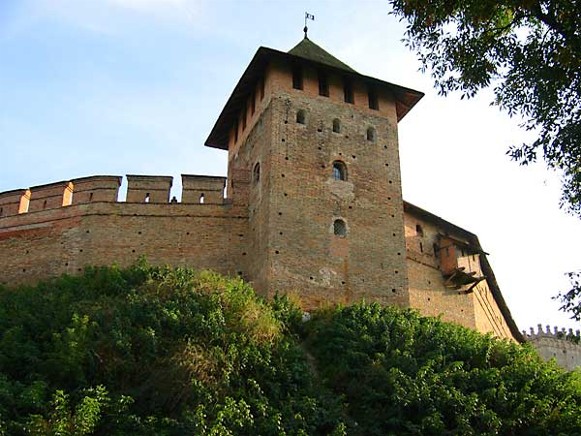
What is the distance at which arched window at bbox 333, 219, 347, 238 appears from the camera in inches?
705

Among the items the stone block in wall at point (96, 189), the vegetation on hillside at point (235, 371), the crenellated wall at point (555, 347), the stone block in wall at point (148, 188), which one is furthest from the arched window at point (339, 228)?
the crenellated wall at point (555, 347)

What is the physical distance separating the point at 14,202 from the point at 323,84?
8.43 meters

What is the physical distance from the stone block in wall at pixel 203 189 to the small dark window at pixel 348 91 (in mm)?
3961

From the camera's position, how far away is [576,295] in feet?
30.1

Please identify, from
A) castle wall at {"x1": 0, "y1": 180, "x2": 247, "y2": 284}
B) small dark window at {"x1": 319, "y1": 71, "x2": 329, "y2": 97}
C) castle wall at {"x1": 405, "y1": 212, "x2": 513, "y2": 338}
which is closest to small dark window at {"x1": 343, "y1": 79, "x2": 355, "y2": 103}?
small dark window at {"x1": 319, "y1": 71, "x2": 329, "y2": 97}

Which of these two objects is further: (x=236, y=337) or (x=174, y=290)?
(x=174, y=290)

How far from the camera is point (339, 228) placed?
59.0ft

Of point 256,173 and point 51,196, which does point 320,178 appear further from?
point 51,196

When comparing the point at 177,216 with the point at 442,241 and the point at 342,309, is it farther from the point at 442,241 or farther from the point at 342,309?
the point at 442,241

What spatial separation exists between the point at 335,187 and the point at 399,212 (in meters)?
1.78

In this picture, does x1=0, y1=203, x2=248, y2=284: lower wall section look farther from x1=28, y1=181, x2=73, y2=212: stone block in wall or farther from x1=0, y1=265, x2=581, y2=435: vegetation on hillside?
x1=0, y1=265, x2=581, y2=435: vegetation on hillside

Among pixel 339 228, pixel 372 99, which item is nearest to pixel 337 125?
pixel 372 99

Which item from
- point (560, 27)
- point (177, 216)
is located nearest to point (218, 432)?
point (560, 27)

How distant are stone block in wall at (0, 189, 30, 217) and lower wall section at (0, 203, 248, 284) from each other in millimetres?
476
